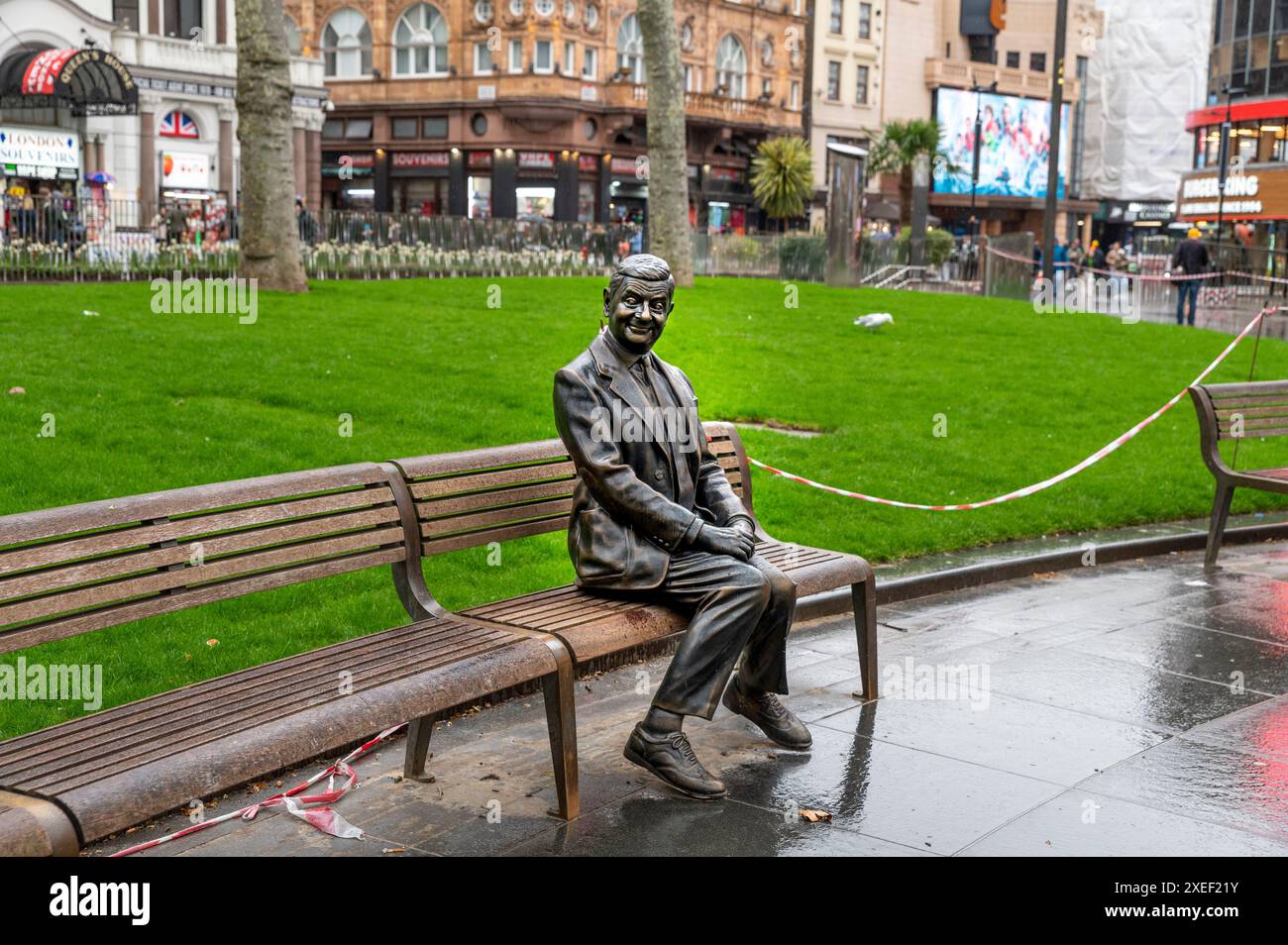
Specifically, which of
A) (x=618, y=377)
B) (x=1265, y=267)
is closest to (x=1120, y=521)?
(x=618, y=377)

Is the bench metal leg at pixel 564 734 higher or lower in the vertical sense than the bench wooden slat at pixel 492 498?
lower

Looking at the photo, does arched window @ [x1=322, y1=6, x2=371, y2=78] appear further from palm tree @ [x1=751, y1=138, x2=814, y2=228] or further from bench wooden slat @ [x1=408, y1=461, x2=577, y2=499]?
bench wooden slat @ [x1=408, y1=461, x2=577, y2=499]

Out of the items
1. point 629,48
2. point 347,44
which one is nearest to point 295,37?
point 347,44

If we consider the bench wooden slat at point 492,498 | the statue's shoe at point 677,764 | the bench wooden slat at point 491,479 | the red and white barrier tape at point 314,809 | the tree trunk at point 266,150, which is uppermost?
the tree trunk at point 266,150

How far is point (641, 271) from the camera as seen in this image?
214 inches

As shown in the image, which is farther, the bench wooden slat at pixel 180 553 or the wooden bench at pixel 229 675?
the bench wooden slat at pixel 180 553

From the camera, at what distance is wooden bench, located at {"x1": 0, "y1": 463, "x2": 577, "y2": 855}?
3.71 m

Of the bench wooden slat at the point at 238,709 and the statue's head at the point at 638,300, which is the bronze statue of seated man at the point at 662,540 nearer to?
the statue's head at the point at 638,300

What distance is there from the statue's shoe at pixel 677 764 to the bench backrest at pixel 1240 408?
5.50m

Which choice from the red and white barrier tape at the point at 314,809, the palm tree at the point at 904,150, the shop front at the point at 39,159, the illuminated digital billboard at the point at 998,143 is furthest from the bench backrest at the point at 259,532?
the illuminated digital billboard at the point at 998,143

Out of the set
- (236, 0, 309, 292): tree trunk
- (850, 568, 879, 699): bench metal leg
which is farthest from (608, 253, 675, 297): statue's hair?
(236, 0, 309, 292): tree trunk

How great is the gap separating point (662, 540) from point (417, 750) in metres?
1.15

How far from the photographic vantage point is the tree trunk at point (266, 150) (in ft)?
56.7

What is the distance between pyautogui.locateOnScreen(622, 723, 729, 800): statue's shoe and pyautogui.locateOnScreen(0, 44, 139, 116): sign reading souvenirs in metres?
34.3
